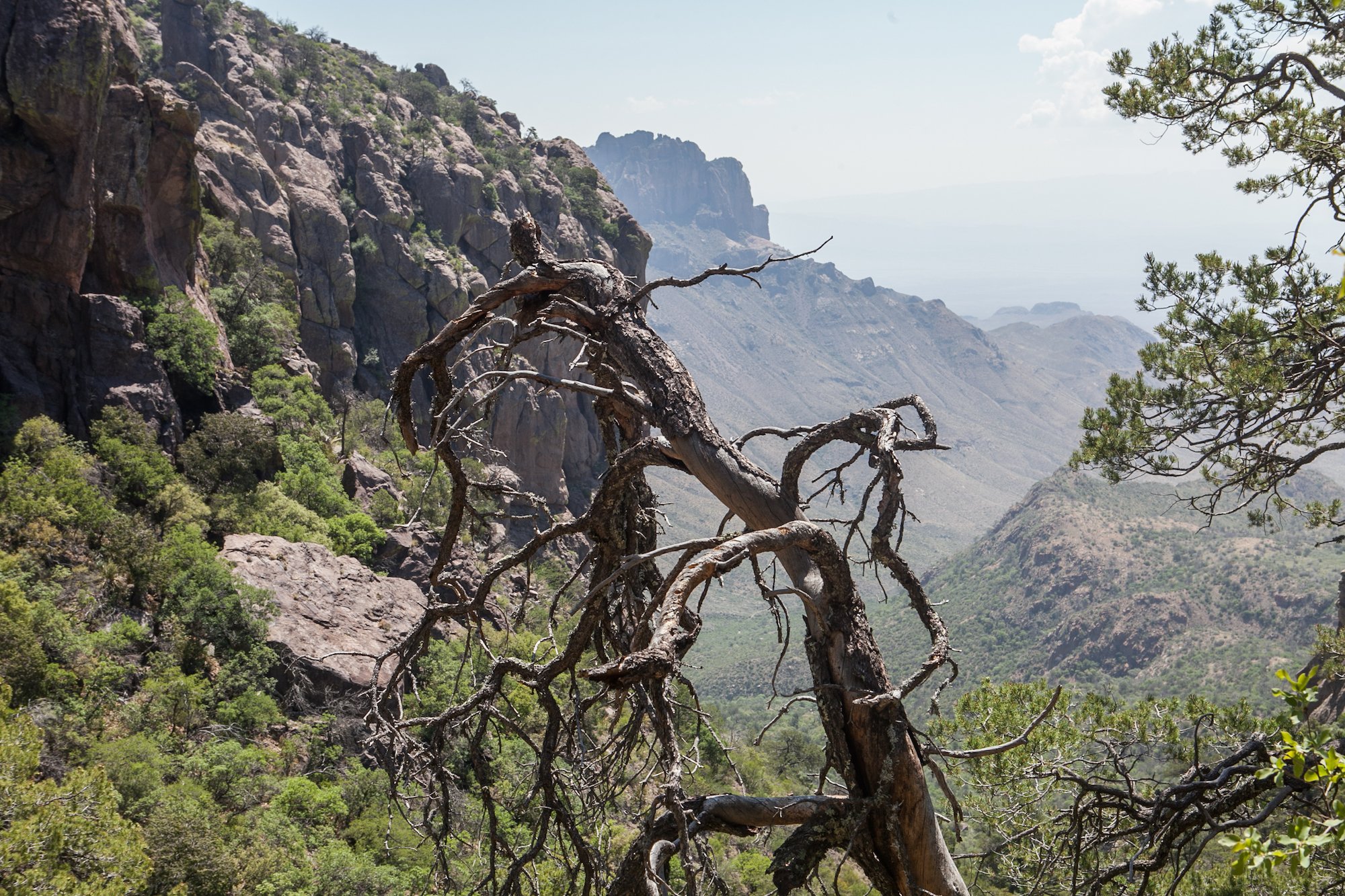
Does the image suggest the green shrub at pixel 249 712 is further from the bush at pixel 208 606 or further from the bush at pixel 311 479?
the bush at pixel 311 479

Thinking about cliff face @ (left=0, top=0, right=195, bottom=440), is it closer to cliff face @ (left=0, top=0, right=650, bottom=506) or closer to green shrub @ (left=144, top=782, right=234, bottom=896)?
cliff face @ (left=0, top=0, right=650, bottom=506)

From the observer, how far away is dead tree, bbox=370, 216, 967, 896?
10.2 feet

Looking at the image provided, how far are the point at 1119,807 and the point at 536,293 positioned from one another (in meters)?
4.02

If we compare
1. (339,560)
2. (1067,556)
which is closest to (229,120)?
(339,560)

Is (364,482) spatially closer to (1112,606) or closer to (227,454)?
(227,454)

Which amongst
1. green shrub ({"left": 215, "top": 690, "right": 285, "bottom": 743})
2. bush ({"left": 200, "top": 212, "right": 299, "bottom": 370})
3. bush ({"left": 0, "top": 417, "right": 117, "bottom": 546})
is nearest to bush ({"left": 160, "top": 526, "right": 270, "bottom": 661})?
green shrub ({"left": 215, "top": 690, "right": 285, "bottom": 743})

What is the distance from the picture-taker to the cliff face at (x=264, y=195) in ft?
84.0

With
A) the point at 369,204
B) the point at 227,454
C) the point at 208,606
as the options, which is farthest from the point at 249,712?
the point at 369,204

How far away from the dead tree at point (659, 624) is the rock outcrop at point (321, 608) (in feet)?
62.4

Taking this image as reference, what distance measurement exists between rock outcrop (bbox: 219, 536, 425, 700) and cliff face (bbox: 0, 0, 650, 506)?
749 centimetres

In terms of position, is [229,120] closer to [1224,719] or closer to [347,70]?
[347,70]

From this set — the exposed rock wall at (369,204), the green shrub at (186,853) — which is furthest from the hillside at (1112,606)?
the green shrub at (186,853)

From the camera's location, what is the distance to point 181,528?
81.9 feet

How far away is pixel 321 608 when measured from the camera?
83.7 feet
